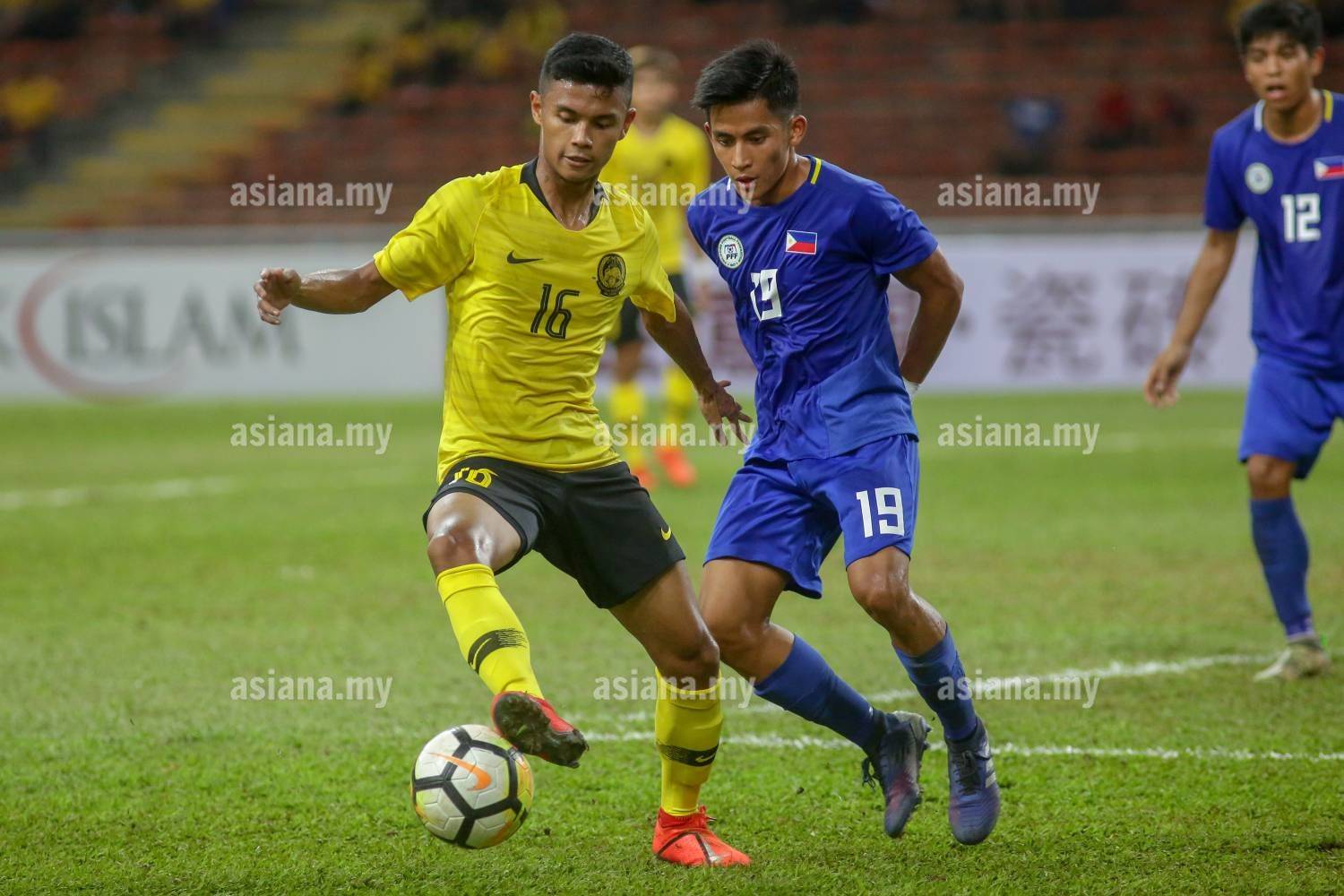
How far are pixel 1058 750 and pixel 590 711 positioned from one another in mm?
1521

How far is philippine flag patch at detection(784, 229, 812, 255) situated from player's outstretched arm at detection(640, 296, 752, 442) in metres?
0.39

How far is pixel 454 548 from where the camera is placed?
3.69m

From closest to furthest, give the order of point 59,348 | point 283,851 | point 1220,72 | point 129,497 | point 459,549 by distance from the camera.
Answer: point 459,549, point 283,851, point 129,497, point 59,348, point 1220,72

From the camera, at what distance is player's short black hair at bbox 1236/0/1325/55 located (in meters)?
5.58

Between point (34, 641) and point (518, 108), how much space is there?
52.0 feet

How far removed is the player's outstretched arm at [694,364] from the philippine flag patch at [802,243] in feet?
1.29

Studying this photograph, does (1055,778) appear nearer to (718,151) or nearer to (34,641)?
(718,151)

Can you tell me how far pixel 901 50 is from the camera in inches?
841

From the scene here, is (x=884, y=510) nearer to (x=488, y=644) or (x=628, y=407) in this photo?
(x=488, y=644)

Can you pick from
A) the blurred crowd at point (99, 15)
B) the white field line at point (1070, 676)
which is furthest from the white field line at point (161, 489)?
the blurred crowd at point (99, 15)

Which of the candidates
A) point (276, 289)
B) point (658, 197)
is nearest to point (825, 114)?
point (658, 197)

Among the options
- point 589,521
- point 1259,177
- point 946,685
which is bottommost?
point 946,685

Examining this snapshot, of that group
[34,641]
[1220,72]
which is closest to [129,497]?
[34,641]

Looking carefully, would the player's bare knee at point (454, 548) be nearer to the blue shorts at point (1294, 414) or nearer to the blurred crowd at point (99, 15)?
the blue shorts at point (1294, 414)
